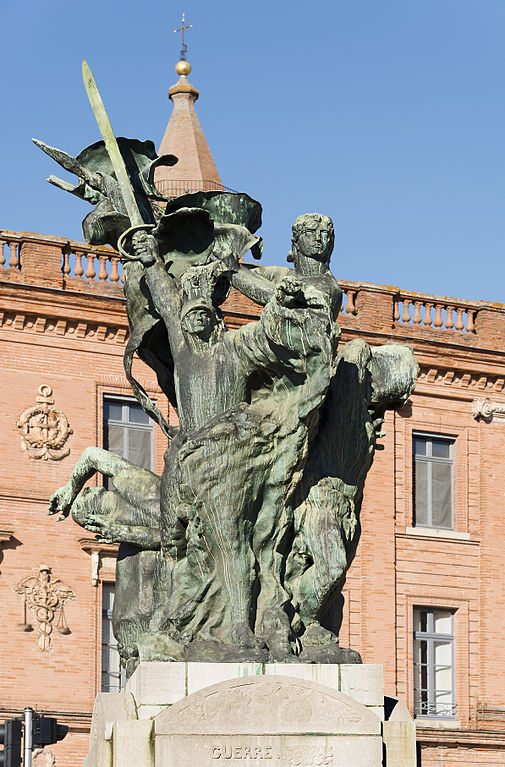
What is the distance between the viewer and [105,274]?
107 feet

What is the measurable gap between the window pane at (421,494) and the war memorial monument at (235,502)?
25.4 m

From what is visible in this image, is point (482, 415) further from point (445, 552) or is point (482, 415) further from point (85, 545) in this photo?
point (85, 545)

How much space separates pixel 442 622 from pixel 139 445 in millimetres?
6994

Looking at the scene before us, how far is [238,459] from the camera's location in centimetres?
907

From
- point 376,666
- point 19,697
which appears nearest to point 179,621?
point 376,666

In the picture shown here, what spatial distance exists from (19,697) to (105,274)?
732cm

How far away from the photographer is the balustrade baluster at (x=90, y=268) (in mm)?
32438

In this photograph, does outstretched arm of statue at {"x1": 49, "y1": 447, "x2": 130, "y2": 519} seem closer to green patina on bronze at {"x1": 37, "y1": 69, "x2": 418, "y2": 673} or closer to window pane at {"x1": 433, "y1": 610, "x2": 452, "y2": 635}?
green patina on bronze at {"x1": 37, "y1": 69, "x2": 418, "y2": 673}

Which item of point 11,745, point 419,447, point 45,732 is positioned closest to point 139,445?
point 419,447

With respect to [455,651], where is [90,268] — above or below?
above

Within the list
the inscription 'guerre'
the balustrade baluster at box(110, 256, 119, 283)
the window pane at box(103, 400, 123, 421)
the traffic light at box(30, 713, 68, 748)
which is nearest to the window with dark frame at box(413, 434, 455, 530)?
the window pane at box(103, 400, 123, 421)

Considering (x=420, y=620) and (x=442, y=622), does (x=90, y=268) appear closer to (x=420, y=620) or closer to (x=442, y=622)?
(x=420, y=620)

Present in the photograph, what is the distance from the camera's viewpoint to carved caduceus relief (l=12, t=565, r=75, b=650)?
101 feet

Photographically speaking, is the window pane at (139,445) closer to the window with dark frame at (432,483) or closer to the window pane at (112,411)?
the window pane at (112,411)
